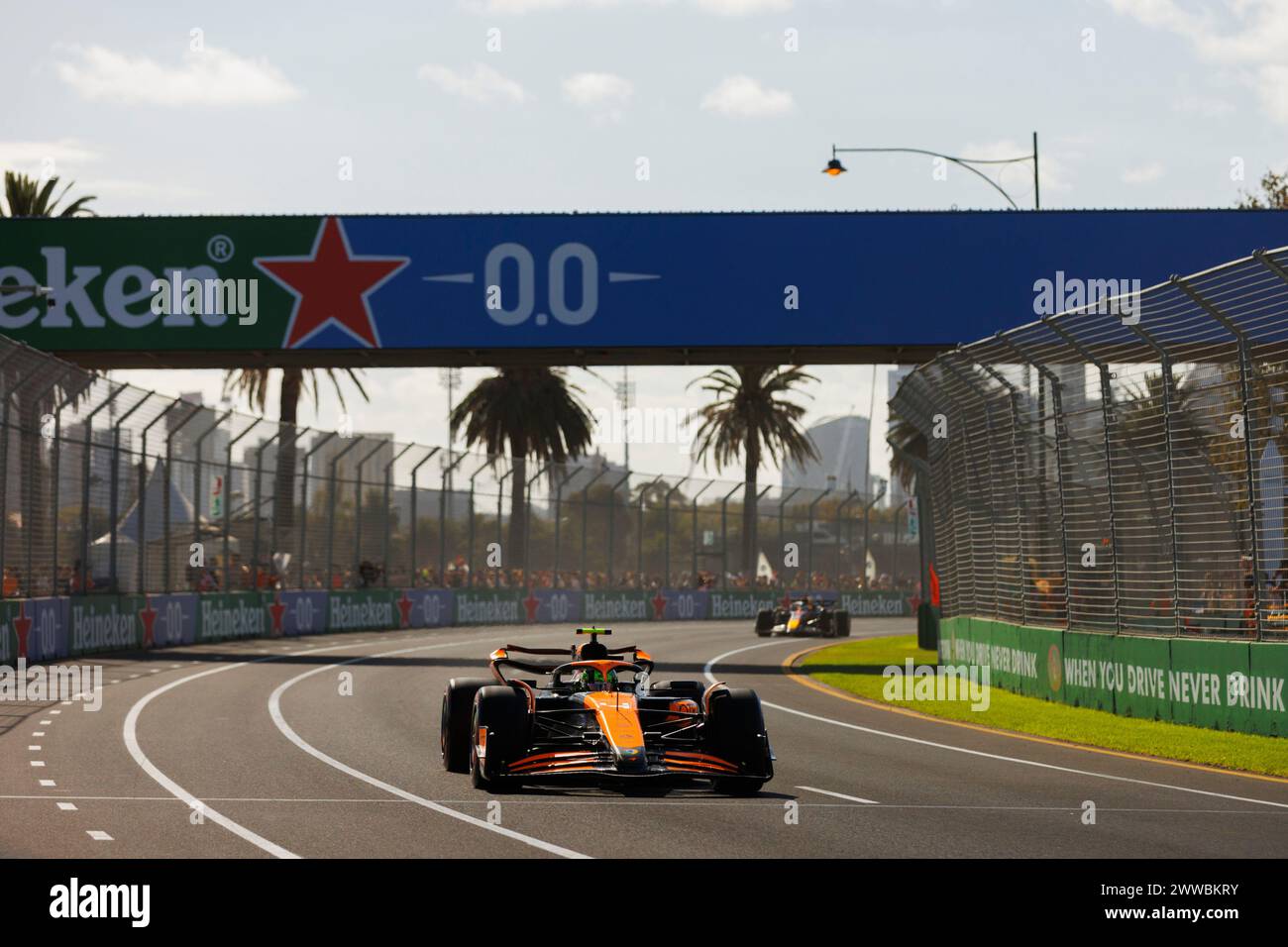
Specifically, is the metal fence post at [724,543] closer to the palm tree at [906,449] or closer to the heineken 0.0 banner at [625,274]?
the palm tree at [906,449]

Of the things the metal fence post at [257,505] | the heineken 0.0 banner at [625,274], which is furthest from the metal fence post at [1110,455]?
the metal fence post at [257,505]

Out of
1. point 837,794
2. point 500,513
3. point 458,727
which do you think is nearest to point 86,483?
point 458,727

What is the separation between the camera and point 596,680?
12.9 metres

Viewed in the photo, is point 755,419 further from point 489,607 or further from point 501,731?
point 501,731

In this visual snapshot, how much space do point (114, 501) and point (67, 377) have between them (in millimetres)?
3547

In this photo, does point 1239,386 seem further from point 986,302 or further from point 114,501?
point 114,501

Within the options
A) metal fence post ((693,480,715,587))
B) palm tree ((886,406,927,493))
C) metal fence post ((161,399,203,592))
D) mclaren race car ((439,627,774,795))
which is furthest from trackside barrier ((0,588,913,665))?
mclaren race car ((439,627,774,795))

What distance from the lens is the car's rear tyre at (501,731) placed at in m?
11.7

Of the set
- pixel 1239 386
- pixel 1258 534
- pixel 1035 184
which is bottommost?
pixel 1258 534

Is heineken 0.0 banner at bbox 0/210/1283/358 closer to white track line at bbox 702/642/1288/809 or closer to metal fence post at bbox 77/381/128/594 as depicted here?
metal fence post at bbox 77/381/128/594

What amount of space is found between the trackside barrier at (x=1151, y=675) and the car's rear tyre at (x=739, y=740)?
5.87 meters

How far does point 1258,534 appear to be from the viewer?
16.3m

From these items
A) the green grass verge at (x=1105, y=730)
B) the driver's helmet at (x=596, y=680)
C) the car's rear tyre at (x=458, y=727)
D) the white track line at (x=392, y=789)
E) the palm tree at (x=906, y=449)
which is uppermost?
the palm tree at (x=906, y=449)
